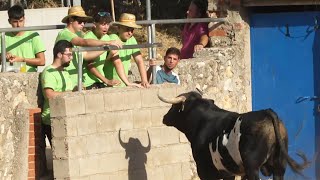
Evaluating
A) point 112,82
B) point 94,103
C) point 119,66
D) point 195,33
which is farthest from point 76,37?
point 195,33

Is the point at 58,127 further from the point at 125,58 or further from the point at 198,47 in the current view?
the point at 198,47

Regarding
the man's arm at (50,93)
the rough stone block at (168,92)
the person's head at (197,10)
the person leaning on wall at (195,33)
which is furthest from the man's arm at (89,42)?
the person's head at (197,10)

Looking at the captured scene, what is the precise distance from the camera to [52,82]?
39.3ft

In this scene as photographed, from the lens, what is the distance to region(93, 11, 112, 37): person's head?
12172 mm

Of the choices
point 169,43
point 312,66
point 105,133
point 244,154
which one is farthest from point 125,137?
point 169,43

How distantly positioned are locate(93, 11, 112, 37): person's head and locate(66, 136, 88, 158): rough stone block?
131cm

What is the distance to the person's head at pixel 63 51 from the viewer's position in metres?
11.8

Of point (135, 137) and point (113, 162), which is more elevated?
point (135, 137)

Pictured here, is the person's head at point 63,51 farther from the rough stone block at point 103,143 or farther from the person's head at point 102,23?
the rough stone block at point 103,143

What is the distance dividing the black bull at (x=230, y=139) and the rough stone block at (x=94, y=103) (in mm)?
752

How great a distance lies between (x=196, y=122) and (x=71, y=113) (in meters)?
1.45

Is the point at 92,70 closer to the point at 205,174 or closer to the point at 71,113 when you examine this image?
the point at 71,113

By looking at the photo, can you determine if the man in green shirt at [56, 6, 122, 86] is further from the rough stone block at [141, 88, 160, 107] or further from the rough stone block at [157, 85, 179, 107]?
the rough stone block at [157, 85, 179, 107]

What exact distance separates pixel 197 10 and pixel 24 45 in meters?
3.04
